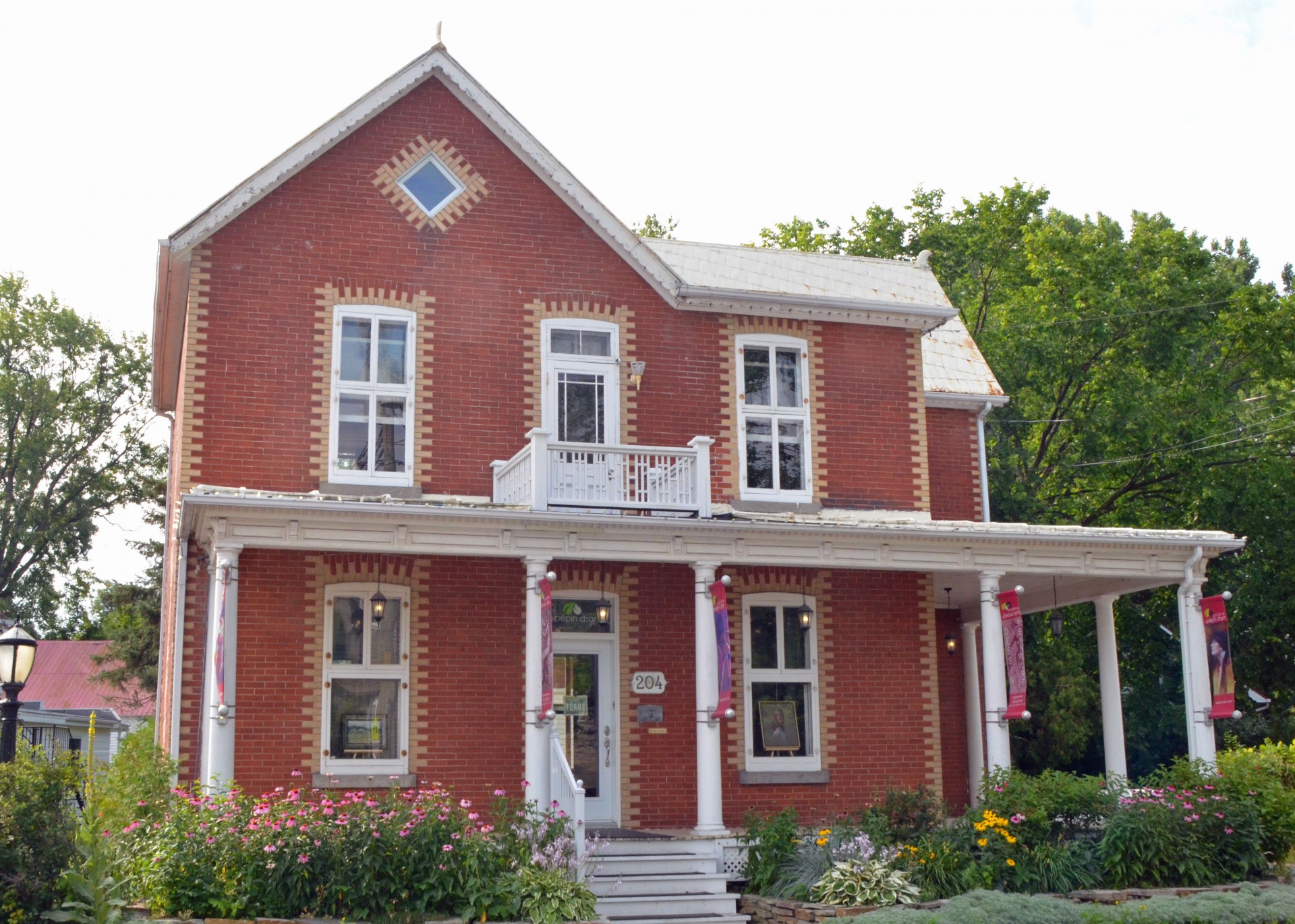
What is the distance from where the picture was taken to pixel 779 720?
57.2 ft

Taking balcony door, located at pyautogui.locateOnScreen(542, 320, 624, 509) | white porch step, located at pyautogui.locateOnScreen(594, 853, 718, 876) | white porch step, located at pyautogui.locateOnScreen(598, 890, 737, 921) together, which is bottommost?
white porch step, located at pyautogui.locateOnScreen(598, 890, 737, 921)

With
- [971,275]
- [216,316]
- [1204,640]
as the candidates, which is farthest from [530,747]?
[971,275]

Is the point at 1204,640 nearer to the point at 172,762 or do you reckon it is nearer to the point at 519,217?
the point at 519,217

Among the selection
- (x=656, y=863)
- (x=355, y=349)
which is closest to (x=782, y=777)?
(x=656, y=863)

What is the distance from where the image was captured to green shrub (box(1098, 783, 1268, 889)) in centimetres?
1445

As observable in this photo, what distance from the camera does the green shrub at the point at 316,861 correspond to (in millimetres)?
11977

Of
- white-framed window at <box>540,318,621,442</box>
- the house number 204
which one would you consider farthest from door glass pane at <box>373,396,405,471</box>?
the house number 204

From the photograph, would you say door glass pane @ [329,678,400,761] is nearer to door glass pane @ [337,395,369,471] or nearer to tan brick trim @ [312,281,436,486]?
tan brick trim @ [312,281,436,486]

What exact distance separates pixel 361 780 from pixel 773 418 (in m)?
7.06

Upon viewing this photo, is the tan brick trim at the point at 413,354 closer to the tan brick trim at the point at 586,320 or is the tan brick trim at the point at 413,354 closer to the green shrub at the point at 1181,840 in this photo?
the tan brick trim at the point at 586,320

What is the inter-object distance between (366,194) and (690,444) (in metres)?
5.14

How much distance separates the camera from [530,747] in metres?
14.6

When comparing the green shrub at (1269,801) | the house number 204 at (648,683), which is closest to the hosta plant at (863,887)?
the house number 204 at (648,683)

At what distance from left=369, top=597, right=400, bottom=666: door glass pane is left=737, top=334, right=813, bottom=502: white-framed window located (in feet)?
15.8
